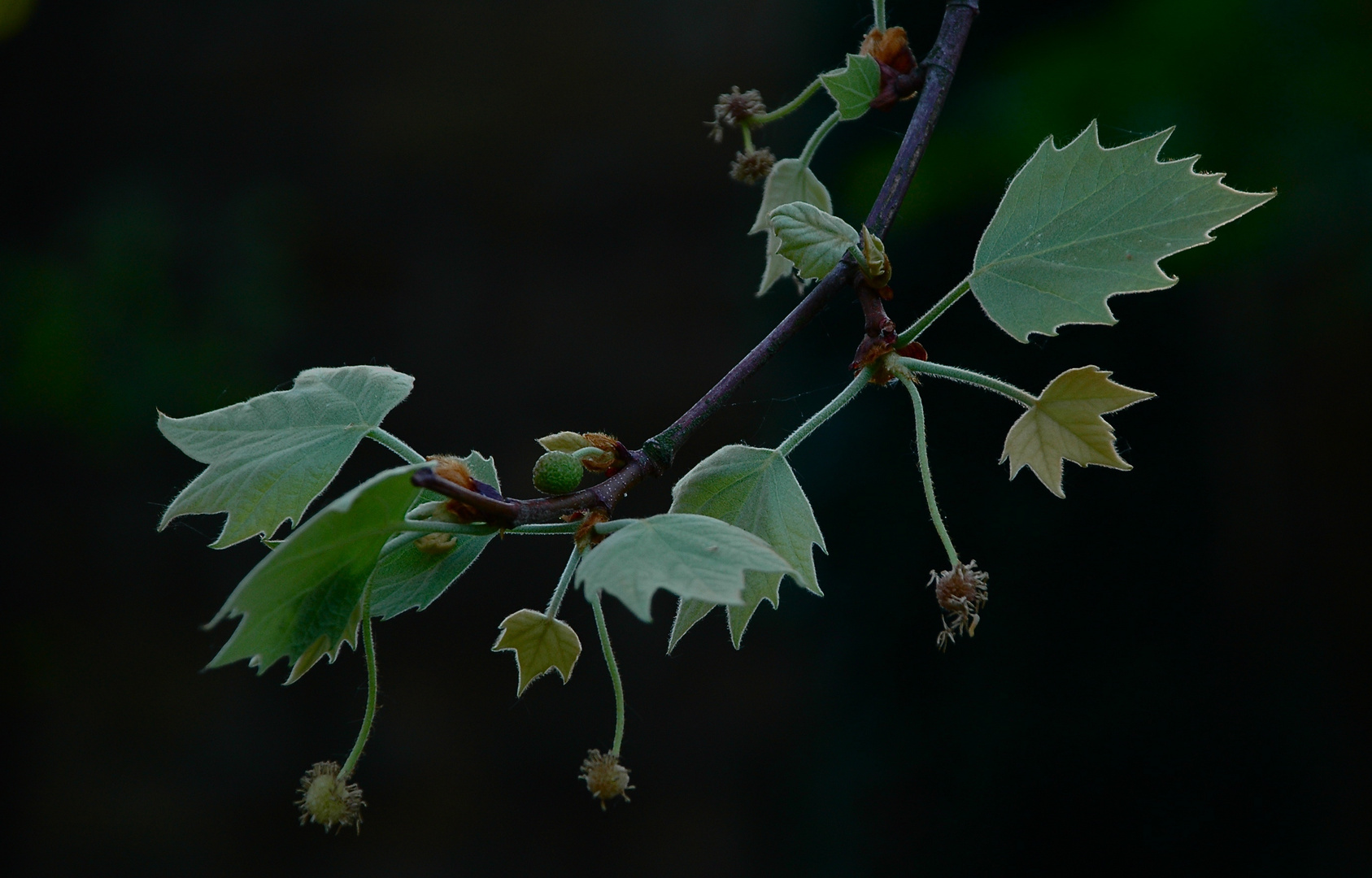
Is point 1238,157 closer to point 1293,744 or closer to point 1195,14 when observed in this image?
point 1195,14

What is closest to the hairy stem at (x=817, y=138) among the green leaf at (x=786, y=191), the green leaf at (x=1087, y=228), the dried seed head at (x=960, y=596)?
the green leaf at (x=786, y=191)

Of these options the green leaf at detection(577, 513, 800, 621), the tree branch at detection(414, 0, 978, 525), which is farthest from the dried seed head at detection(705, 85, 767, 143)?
the green leaf at detection(577, 513, 800, 621)

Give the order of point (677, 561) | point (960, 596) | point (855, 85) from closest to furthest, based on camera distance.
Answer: point (677, 561), point (960, 596), point (855, 85)

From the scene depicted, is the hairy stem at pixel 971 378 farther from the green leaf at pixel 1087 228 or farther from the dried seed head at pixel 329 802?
the dried seed head at pixel 329 802

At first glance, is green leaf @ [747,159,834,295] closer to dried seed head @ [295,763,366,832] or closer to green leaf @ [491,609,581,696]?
green leaf @ [491,609,581,696]

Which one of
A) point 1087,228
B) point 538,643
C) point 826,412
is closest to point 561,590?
point 538,643

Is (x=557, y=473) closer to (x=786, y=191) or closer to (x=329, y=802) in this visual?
(x=329, y=802)

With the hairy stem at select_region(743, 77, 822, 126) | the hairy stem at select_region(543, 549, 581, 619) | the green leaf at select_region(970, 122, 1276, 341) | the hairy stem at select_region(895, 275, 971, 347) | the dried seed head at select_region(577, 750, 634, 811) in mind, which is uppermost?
A: the hairy stem at select_region(743, 77, 822, 126)
